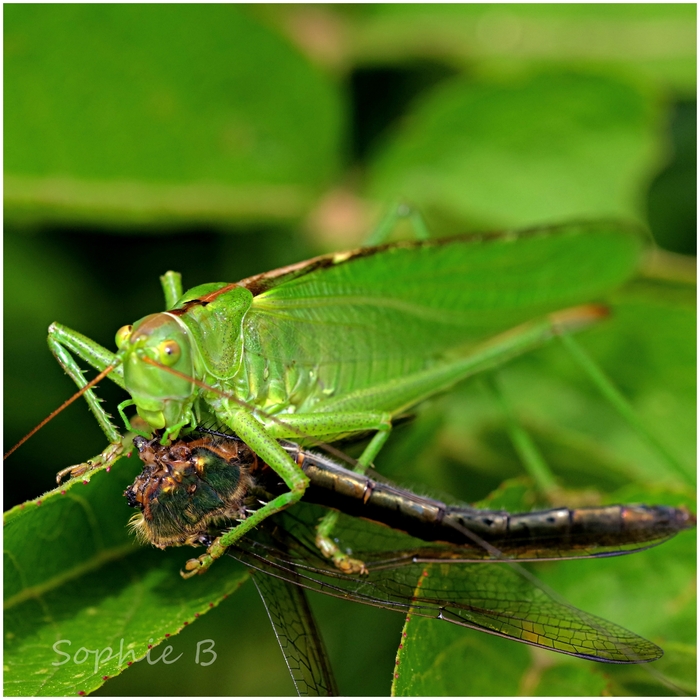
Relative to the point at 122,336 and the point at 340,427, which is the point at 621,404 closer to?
the point at 340,427

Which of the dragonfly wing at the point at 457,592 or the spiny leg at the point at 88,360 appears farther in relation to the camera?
the spiny leg at the point at 88,360

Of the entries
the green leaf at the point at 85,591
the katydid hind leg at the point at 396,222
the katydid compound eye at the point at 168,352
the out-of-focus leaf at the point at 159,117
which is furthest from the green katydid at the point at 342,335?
the out-of-focus leaf at the point at 159,117

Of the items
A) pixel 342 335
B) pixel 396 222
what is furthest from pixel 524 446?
pixel 396 222

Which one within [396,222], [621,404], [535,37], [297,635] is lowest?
[297,635]

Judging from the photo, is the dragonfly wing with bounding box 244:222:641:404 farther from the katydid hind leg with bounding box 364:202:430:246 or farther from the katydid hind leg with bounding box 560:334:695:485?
the katydid hind leg with bounding box 364:202:430:246

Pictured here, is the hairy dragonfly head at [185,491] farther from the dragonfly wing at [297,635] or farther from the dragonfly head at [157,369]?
the dragonfly wing at [297,635]

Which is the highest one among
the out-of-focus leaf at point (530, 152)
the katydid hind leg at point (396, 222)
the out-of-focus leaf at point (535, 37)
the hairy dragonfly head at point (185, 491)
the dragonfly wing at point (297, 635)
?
the out-of-focus leaf at point (535, 37)

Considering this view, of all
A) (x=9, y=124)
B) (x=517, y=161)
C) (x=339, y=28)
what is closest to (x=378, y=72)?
(x=339, y=28)
